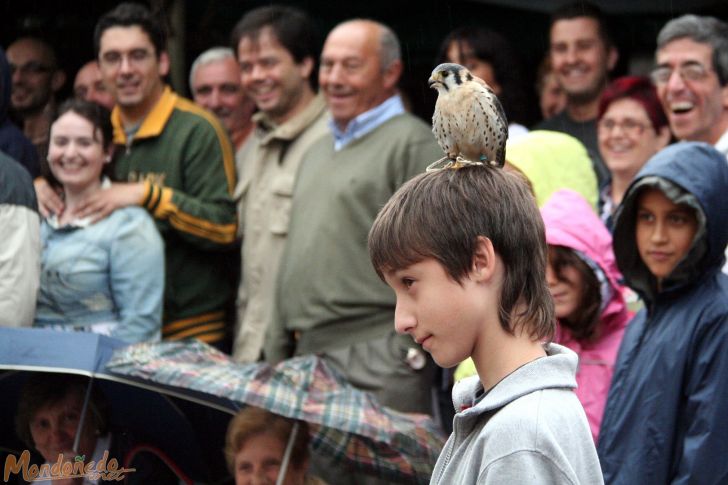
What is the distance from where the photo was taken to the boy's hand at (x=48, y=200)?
16.8ft

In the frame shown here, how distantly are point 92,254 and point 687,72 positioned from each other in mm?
2568

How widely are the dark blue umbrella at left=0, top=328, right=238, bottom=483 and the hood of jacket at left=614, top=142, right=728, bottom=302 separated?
1411 mm

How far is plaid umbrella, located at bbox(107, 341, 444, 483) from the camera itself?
3742 mm

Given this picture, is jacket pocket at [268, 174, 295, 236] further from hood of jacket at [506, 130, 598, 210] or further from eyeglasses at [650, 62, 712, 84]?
eyeglasses at [650, 62, 712, 84]

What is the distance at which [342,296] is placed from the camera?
16.7 feet

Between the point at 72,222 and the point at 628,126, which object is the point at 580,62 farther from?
the point at 72,222

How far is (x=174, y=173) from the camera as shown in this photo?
18.2ft

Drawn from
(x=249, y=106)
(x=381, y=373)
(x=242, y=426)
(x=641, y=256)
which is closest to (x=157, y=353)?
(x=242, y=426)

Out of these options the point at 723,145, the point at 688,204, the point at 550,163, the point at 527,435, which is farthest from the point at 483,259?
the point at 723,145

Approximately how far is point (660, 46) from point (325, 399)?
93.8 inches

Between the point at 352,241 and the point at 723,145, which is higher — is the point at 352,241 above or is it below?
below

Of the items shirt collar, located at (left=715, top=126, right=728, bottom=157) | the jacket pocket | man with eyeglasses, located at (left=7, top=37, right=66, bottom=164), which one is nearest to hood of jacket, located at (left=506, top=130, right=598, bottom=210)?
shirt collar, located at (left=715, top=126, right=728, bottom=157)

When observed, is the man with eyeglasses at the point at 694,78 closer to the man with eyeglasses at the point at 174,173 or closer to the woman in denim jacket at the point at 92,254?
the man with eyeglasses at the point at 174,173

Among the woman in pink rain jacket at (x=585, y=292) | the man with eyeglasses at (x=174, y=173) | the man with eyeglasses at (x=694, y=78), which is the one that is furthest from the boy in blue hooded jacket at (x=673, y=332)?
the man with eyeglasses at (x=174, y=173)
